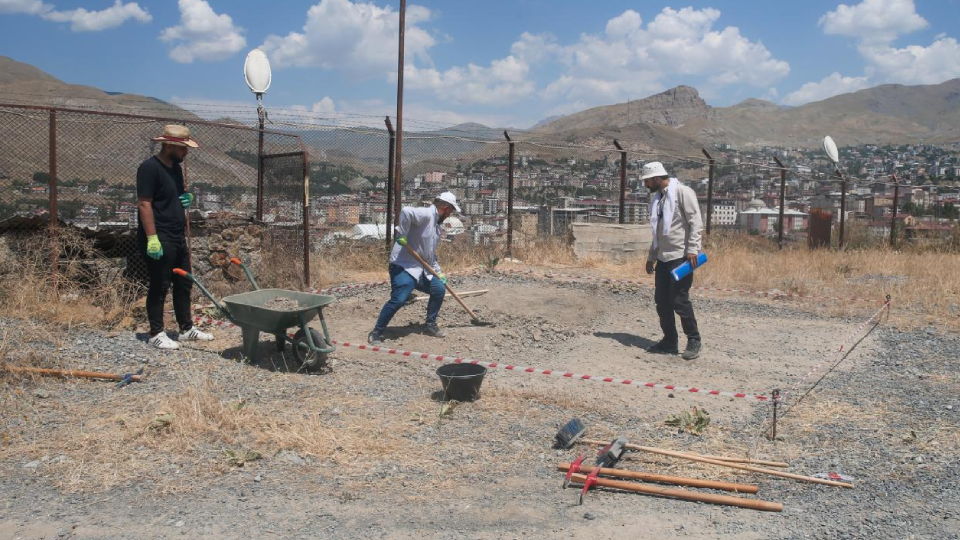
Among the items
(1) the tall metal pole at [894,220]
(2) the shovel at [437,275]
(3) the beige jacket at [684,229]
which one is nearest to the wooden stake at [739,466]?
(3) the beige jacket at [684,229]

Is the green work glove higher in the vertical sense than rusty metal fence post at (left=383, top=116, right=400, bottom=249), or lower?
lower

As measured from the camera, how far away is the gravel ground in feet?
12.4

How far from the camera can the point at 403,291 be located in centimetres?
743

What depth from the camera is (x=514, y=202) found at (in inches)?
549

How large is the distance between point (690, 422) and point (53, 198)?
673 centimetres

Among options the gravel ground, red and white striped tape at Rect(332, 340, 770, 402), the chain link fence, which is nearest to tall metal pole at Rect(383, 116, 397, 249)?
the chain link fence

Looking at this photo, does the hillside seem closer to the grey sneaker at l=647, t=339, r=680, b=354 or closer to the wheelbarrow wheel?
the grey sneaker at l=647, t=339, r=680, b=354

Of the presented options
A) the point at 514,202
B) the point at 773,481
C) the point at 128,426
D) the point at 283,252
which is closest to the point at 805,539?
the point at 773,481

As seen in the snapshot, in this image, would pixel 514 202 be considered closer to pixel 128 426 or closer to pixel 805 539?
pixel 128 426

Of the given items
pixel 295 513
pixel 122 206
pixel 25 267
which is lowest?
pixel 295 513

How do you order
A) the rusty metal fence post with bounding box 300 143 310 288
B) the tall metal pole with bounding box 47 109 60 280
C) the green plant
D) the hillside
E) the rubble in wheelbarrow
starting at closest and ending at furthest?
the green plant, the rubble in wheelbarrow, the tall metal pole with bounding box 47 109 60 280, the rusty metal fence post with bounding box 300 143 310 288, the hillside

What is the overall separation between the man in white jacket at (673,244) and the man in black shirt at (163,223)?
4.36 meters

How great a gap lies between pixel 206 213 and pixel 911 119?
13175 centimetres

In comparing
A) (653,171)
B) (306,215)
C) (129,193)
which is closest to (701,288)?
(653,171)
